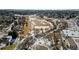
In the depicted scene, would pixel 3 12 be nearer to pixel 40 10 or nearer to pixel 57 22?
pixel 40 10

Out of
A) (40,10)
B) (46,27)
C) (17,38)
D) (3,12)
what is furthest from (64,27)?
(3,12)

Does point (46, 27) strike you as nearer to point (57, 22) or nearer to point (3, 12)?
point (57, 22)

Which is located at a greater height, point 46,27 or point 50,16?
point 50,16
